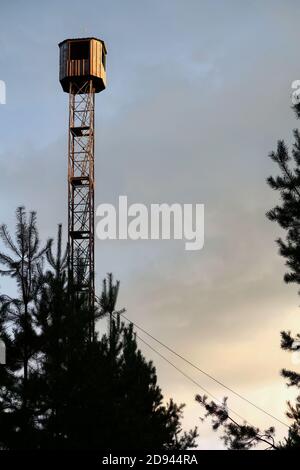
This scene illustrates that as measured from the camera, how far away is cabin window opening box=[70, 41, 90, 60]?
50531mm

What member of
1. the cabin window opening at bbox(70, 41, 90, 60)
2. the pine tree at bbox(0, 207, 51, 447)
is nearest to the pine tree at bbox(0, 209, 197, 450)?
the pine tree at bbox(0, 207, 51, 447)

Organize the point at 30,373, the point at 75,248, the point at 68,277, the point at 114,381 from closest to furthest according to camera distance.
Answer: the point at 30,373, the point at 68,277, the point at 114,381, the point at 75,248

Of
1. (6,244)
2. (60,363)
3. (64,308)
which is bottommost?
(60,363)

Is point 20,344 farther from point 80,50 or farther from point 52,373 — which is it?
point 80,50

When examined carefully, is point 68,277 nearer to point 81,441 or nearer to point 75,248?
point 81,441

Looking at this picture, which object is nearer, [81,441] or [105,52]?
[81,441]

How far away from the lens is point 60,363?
19297mm

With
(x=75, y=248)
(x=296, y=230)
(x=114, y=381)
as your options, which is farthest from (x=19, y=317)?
(x=75, y=248)

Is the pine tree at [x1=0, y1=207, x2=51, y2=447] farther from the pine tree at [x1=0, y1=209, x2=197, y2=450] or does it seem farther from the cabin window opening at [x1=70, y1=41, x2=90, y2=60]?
the cabin window opening at [x1=70, y1=41, x2=90, y2=60]

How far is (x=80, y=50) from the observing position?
50.7 m

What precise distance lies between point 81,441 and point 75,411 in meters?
0.78

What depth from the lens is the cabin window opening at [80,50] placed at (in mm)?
50531

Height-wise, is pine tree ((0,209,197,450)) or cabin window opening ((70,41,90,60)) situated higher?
cabin window opening ((70,41,90,60))

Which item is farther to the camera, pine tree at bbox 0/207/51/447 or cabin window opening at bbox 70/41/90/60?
cabin window opening at bbox 70/41/90/60
